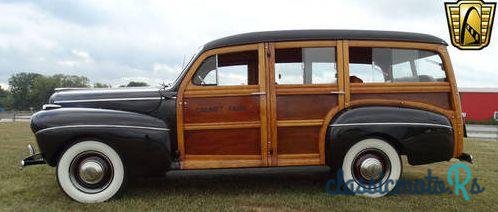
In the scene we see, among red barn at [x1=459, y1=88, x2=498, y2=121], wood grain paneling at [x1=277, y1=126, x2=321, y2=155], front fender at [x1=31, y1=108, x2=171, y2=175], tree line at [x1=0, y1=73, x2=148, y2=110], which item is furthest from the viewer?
tree line at [x1=0, y1=73, x2=148, y2=110]

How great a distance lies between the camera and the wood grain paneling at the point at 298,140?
593cm

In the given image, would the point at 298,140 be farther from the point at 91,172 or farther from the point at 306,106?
the point at 91,172

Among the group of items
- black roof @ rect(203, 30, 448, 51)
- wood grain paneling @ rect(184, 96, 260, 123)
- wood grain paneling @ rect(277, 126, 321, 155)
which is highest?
black roof @ rect(203, 30, 448, 51)

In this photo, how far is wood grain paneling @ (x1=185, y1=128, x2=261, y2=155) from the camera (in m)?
5.88

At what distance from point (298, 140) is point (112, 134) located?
2.24m

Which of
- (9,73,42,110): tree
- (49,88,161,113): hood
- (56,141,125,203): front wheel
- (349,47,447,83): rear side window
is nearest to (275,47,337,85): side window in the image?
(349,47,447,83): rear side window

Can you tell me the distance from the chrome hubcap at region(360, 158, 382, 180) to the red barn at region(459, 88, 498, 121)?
3319 cm

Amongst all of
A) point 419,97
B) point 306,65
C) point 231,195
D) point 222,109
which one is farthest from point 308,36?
point 231,195

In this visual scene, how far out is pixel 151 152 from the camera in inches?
224

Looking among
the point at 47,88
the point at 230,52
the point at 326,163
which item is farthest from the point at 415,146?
the point at 47,88

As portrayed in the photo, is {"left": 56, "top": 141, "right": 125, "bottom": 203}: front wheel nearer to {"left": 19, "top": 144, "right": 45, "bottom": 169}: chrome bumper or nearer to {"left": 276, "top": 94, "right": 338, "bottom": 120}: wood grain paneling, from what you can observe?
{"left": 19, "top": 144, "right": 45, "bottom": 169}: chrome bumper

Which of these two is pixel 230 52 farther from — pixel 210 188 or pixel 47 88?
pixel 47 88

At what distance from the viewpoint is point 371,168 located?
5902 millimetres

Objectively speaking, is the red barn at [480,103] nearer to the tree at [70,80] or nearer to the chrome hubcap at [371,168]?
the chrome hubcap at [371,168]
